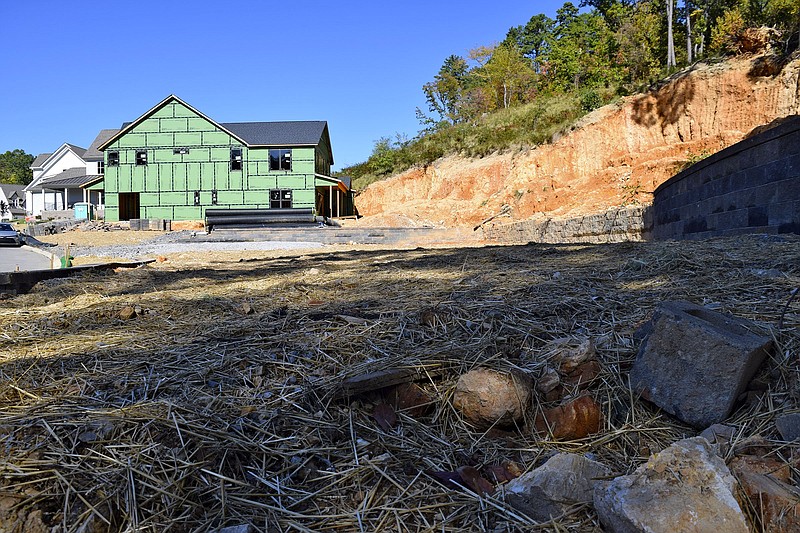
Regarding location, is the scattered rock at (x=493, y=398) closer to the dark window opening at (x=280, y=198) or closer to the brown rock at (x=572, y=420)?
the brown rock at (x=572, y=420)

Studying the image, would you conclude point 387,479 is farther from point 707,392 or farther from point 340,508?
point 707,392

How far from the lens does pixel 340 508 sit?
1.57 meters

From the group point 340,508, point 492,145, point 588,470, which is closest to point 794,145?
point 588,470

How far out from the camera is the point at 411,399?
2.11m

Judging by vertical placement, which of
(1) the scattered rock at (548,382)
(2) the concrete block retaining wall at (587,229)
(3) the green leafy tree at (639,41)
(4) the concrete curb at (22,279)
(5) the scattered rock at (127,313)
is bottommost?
(1) the scattered rock at (548,382)

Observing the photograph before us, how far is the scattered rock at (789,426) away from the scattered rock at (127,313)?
3.47 meters

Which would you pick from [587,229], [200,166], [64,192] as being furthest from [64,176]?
[587,229]

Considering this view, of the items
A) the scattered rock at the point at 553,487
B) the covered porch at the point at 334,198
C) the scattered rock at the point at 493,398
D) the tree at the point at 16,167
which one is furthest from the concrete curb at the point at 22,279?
the tree at the point at 16,167

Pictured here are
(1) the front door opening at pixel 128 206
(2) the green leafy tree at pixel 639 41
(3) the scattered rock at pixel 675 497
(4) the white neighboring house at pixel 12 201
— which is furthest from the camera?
(4) the white neighboring house at pixel 12 201

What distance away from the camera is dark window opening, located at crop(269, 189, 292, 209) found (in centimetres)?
3375

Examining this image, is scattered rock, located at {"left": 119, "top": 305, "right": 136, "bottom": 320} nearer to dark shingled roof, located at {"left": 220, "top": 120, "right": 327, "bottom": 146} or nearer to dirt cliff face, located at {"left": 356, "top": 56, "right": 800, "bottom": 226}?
dirt cliff face, located at {"left": 356, "top": 56, "right": 800, "bottom": 226}

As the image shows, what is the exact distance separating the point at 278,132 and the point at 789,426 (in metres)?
35.5

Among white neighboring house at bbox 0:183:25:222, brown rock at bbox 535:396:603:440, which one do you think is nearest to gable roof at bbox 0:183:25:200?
white neighboring house at bbox 0:183:25:222

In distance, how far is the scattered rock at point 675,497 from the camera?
1332 mm
